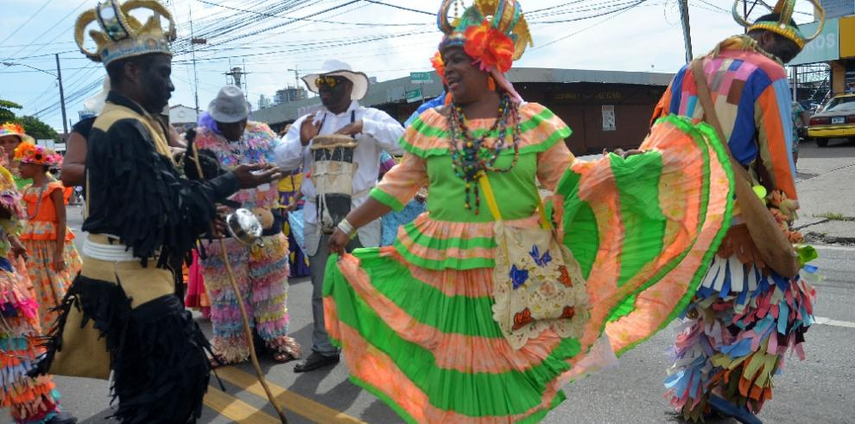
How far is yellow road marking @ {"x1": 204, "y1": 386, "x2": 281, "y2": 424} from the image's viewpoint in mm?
4219

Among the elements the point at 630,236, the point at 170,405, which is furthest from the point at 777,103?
the point at 170,405

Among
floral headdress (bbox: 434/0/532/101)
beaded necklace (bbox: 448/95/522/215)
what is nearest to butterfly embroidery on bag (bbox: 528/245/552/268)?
beaded necklace (bbox: 448/95/522/215)

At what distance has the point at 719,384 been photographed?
3510 millimetres

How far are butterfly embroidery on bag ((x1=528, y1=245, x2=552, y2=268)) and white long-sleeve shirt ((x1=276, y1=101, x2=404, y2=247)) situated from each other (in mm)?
2184

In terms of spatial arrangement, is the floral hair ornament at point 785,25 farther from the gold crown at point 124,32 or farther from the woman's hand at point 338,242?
the gold crown at point 124,32

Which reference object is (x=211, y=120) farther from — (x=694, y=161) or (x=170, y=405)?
(x=694, y=161)

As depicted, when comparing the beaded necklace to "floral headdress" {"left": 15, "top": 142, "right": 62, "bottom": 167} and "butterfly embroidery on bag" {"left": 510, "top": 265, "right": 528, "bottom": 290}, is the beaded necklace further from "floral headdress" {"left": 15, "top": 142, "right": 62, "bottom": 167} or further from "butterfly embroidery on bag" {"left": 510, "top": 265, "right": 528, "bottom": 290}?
"floral headdress" {"left": 15, "top": 142, "right": 62, "bottom": 167}

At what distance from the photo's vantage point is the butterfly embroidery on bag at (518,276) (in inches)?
118

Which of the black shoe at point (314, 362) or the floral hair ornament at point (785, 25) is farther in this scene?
the black shoe at point (314, 362)

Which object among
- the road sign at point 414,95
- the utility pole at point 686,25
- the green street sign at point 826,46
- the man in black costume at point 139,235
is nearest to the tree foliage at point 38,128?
the road sign at point 414,95

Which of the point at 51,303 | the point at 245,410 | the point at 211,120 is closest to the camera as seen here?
the point at 245,410

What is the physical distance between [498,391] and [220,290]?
2.98 meters

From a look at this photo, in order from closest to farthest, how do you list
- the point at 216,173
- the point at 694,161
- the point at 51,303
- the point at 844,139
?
1. the point at 694,161
2. the point at 216,173
3. the point at 51,303
4. the point at 844,139

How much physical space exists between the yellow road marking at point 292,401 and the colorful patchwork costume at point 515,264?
98 cm
